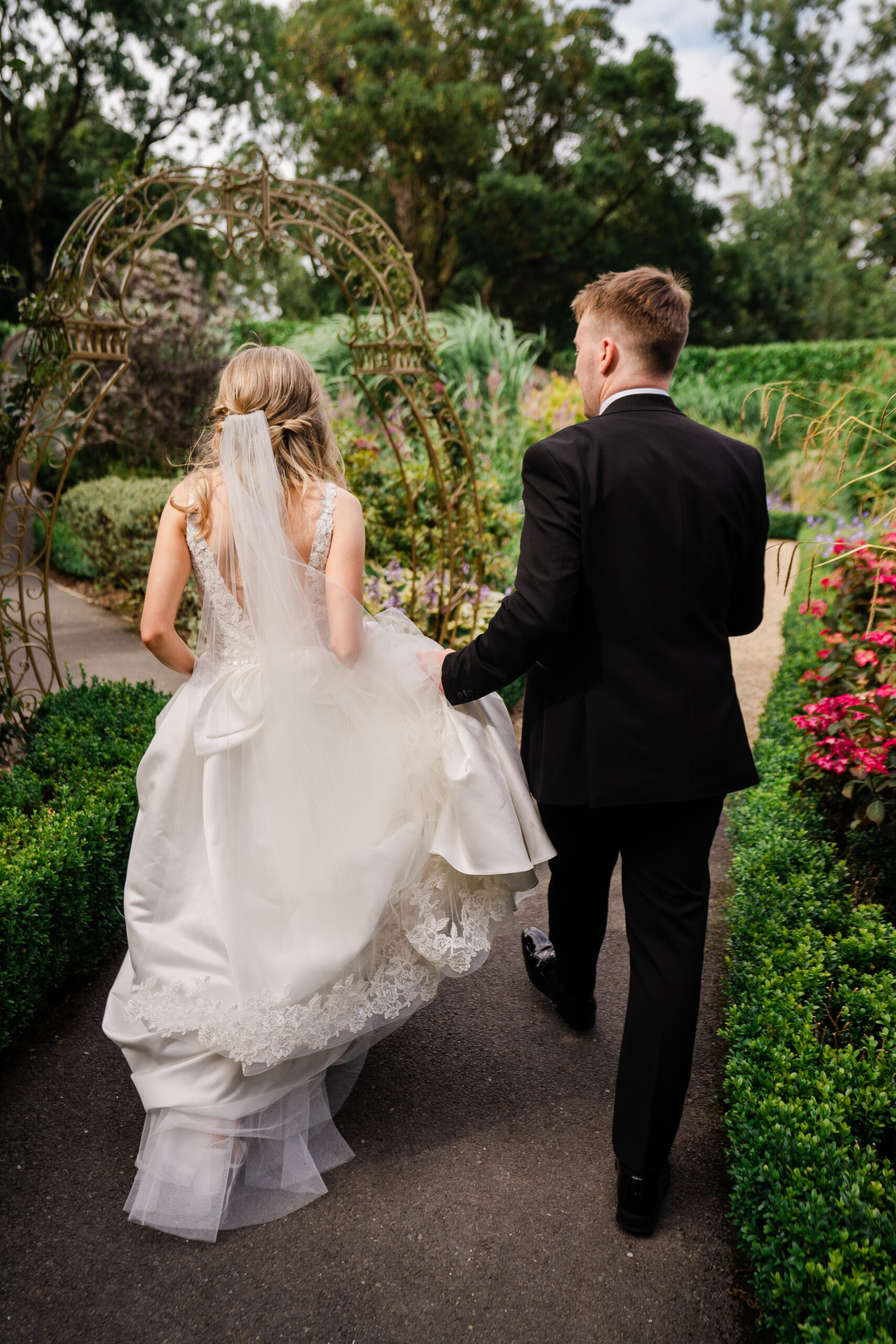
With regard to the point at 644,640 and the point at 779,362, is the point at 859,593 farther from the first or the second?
the point at 779,362

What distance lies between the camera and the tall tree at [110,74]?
15344 mm

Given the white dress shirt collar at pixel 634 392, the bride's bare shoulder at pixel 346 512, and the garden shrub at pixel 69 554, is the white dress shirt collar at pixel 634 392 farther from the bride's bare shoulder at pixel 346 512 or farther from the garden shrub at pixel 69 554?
the garden shrub at pixel 69 554

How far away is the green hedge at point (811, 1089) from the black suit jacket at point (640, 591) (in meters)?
0.75

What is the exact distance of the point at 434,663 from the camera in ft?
7.57

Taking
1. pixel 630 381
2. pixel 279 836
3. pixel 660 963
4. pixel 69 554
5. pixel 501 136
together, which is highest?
pixel 501 136

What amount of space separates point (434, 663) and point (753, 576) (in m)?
0.84

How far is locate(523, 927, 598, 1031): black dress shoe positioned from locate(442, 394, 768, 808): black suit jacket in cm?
100

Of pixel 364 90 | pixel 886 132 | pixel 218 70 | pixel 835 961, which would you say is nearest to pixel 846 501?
pixel 835 961

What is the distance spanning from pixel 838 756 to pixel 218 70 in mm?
20978

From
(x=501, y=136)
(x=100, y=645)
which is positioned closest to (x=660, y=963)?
(x=100, y=645)

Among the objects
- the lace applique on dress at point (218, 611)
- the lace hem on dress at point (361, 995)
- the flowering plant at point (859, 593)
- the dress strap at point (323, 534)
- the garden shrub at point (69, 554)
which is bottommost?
the garden shrub at point (69, 554)

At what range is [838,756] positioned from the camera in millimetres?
3137

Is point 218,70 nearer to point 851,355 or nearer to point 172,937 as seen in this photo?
point 851,355

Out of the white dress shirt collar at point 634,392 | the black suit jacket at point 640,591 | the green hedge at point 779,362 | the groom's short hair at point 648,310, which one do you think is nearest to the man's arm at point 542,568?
the black suit jacket at point 640,591
